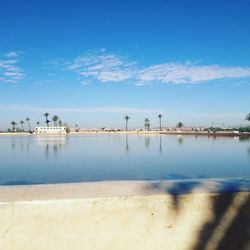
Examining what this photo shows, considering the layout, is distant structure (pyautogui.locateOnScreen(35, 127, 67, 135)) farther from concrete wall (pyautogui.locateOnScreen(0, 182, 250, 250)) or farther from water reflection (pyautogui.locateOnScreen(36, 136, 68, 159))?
concrete wall (pyautogui.locateOnScreen(0, 182, 250, 250))

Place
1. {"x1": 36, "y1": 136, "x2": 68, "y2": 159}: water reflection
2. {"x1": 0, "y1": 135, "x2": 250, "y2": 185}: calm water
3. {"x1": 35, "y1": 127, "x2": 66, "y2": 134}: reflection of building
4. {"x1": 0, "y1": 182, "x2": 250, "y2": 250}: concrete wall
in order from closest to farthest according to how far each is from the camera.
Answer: {"x1": 0, "y1": 182, "x2": 250, "y2": 250}: concrete wall → {"x1": 0, "y1": 135, "x2": 250, "y2": 185}: calm water → {"x1": 36, "y1": 136, "x2": 68, "y2": 159}: water reflection → {"x1": 35, "y1": 127, "x2": 66, "y2": 134}: reflection of building

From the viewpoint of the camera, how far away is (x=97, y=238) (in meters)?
2.34

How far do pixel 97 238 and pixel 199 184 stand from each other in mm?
1074

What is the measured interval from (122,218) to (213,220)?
0.76 meters

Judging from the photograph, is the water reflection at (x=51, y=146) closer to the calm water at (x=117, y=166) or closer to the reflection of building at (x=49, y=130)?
the calm water at (x=117, y=166)

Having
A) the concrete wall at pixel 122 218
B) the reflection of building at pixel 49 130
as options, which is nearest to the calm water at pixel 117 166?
the concrete wall at pixel 122 218

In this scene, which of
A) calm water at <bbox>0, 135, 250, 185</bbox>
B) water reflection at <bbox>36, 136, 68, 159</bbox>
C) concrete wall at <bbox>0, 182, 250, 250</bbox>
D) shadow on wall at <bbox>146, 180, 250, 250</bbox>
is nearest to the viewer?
concrete wall at <bbox>0, 182, 250, 250</bbox>

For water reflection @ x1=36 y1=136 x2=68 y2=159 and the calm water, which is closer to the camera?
the calm water

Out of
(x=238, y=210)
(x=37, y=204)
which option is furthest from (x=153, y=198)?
(x=37, y=204)

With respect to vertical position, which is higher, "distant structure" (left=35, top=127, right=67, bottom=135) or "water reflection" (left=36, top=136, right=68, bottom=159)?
"distant structure" (left=35, top=127, right=67, bottom=135)

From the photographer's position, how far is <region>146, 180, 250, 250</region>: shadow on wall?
8.10 ft

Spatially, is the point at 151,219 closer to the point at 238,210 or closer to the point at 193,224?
the point at 193,224

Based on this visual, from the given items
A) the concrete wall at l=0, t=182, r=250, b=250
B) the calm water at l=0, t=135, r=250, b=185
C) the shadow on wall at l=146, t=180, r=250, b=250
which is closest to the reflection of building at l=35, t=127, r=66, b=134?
the calm water at l=0, t=135, r=250, b=185

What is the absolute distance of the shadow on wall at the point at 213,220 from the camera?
247cm
